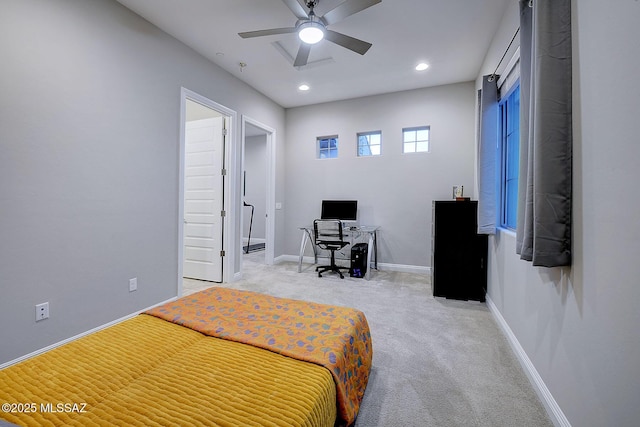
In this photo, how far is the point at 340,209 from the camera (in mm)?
4598

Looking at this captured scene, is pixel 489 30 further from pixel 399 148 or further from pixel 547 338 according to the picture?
pixel 547 338

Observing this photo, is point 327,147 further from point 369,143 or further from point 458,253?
point 458,253

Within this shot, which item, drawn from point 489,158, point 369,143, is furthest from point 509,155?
point 369,143

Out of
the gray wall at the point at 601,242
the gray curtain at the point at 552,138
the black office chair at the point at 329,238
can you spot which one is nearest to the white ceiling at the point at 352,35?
the gray curtain at the point at 552,138

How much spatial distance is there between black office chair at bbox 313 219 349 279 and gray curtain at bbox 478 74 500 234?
5.98ft

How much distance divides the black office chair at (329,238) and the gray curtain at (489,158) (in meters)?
1.82

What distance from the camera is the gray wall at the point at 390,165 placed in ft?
13.5

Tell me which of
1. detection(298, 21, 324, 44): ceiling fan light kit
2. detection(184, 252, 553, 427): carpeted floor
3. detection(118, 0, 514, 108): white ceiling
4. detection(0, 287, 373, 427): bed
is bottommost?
detection(184, 252, 553, 427): carpeted floor

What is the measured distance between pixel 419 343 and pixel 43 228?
9.80ft

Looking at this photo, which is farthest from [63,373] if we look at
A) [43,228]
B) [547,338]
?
[547,338]

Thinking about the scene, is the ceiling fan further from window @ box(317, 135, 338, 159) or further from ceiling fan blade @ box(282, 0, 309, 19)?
window @ box(317, 135, 338, 159)

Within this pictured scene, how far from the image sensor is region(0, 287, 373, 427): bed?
0.83 metres

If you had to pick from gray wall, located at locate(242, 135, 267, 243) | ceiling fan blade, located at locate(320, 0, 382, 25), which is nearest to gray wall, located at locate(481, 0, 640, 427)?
ceiling fan blade, located at locate(320, 0, 382, 25)

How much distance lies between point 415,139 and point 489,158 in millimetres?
1783
